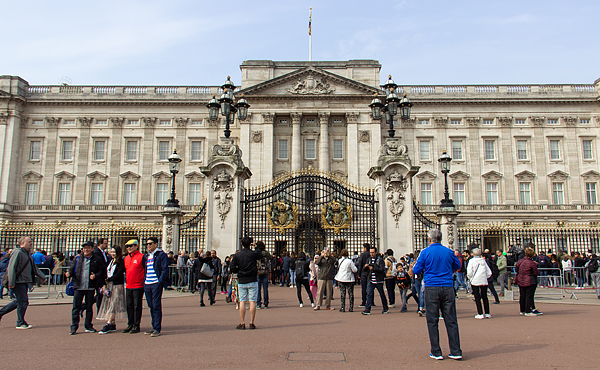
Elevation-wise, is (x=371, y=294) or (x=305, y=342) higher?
(x=371, y=294)

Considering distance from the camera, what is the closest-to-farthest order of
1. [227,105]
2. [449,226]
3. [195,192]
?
[227,105] < [449,226] < [195,192]

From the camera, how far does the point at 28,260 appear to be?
31.9ft

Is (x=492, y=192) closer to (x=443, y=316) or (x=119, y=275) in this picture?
(x=443, y=316)

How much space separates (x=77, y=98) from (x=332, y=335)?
159 ft

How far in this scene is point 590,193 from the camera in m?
47.6

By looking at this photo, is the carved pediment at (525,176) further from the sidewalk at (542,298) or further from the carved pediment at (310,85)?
the sidewalk at (542,298)

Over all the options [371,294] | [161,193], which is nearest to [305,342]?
[371,294]

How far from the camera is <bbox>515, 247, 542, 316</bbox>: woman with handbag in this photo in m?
11.8

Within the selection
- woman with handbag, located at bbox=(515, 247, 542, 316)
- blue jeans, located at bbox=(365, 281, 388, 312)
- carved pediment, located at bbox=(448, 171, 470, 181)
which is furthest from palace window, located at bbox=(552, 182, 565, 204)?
blue jeans, located at bbox=(365, 281, 388, 312)

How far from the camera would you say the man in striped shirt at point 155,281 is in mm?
8781

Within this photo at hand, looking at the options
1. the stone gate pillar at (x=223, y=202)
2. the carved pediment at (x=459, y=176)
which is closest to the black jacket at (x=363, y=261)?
the stone gate pillar at (x=223, y=202)

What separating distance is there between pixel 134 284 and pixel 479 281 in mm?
7969

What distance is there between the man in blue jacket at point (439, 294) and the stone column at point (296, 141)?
3891 centimetres

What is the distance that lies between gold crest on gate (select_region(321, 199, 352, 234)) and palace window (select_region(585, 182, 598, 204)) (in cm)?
3807
